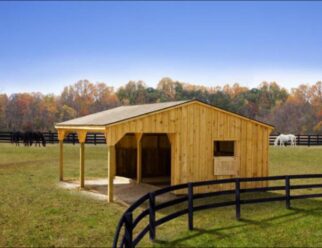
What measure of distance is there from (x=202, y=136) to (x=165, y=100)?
8175 cm

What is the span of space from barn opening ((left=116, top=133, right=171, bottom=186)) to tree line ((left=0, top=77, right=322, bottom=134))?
57178mm

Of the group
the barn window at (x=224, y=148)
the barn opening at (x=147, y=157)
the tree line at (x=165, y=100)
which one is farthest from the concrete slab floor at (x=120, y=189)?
the tree line at (x=165, y=100)

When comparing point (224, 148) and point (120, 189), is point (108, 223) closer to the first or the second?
point (120, 189)

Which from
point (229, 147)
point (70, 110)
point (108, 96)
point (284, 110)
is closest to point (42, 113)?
point (70, 110)

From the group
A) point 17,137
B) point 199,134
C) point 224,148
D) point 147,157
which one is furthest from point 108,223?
point 17,137

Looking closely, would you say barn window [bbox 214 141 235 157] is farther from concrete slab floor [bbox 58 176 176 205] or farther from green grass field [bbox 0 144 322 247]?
green grass field [bbox 0 144 322 247]

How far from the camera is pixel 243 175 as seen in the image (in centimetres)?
1822

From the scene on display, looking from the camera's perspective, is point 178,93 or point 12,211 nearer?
point 12,211

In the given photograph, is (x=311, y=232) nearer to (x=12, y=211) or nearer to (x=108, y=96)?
(x=12, y=211)

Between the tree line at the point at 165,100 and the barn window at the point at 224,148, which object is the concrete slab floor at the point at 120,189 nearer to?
the barn window at the point at 224,148

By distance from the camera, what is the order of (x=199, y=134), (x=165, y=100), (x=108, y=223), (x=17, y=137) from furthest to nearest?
(x=165, y=100), (x=17, y=137), (x=199, y=134), (x=108, y=223)

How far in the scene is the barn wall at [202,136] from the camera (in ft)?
55.7

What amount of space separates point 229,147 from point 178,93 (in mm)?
78376

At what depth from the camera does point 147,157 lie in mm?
22875
